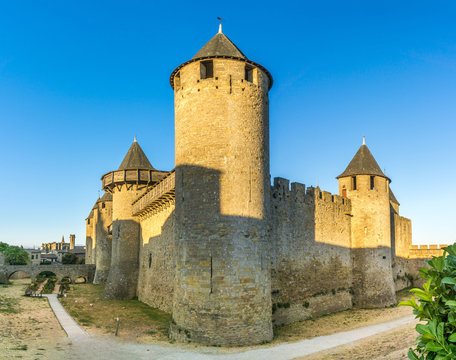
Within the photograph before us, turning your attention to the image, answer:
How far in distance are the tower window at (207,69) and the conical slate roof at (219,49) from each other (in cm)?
35

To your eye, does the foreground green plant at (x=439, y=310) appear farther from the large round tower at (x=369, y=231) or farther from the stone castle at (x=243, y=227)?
the large round tower at (x=369, y=231)

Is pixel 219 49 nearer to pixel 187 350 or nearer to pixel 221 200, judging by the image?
pixel 221 200

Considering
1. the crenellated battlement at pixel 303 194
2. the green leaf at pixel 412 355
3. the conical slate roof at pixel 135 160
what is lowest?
the green leaf at pixel 412 355

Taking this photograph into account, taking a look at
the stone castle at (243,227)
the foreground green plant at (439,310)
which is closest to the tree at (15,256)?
the stone castle at (243,227)

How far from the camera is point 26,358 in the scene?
10398mm

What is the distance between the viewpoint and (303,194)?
18828 millimetres

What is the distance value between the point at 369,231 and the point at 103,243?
80.5 feet

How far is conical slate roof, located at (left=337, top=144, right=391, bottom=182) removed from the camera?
2262 centimetres

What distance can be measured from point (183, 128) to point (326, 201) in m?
9.93

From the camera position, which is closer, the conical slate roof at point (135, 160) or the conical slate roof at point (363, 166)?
the conical slate roof at point (363, 166)

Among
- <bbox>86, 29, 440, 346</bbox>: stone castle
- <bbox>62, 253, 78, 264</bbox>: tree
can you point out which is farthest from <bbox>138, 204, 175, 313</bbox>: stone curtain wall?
<bbox>62, 253, 78, 264</bbox>: tree

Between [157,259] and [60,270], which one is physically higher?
[157,259]

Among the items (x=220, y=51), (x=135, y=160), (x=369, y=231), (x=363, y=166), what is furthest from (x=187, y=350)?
(x=135, y=160)

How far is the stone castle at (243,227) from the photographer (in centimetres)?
1283
